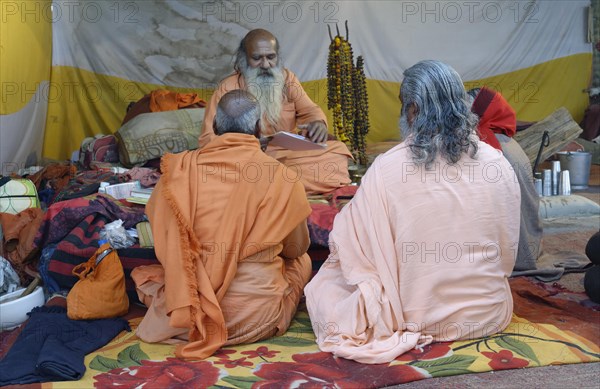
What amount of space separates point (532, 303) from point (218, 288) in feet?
6.36

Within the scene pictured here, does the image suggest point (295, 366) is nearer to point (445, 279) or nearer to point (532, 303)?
point (445, 279)

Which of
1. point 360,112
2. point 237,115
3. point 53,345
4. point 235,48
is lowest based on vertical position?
point 53,345

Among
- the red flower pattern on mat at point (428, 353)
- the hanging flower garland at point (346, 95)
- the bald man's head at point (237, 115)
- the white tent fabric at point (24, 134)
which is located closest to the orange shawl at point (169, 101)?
the white tent fabric at point (24, 134)

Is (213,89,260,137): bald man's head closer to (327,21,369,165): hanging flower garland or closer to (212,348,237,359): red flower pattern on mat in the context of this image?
(212,348,237,359): red flower pattern on mat

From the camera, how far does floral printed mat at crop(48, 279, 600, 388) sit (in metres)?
3.13

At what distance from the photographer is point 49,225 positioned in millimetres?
4418

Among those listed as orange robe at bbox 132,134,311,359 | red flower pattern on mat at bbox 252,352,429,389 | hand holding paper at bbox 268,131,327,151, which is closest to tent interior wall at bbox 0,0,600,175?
hand holding paper at bbox 268,131,327,151

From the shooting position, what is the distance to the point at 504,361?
10.8 feet

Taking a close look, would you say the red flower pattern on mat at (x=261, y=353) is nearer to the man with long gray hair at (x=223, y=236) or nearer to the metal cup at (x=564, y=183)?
the man with long gray hair at (x=223, y=236)

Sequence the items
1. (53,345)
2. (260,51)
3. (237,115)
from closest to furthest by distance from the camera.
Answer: (53,345) < (237,115) < (260,51)

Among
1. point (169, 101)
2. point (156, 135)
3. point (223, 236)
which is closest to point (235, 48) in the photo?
point (169, 101)

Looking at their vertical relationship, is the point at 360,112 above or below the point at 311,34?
below

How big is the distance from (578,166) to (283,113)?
12.2 feet

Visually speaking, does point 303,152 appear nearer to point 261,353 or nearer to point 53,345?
point 261,353
